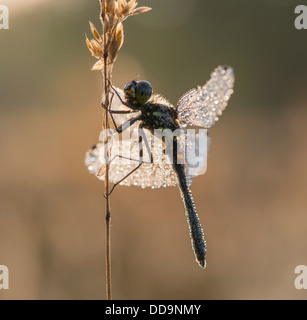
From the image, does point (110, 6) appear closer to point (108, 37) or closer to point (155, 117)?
point (108, 37)

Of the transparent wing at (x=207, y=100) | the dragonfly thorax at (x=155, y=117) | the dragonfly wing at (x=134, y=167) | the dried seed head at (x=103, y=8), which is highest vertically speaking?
the dried seed head at (x=103, y=8)

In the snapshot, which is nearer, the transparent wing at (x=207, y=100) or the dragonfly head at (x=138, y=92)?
the dragonfly head at (x=138, y=92)

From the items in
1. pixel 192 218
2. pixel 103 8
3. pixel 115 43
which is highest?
pixel 103 8

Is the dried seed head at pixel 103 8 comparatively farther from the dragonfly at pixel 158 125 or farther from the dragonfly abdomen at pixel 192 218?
the dragonfly abdomen at pixel 192 218

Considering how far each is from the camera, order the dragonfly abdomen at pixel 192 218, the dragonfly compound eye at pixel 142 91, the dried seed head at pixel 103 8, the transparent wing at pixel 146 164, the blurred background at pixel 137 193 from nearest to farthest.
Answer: the dried seed head at pixel 103 8 → the dragonfly abdomen at pixel 192 218 → the dragonfly compound eye at pixel 142 91 → the transparent wing at pixel 146 164 → the blurred background at pixel 137 193

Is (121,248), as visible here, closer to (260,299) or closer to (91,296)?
(91,296)

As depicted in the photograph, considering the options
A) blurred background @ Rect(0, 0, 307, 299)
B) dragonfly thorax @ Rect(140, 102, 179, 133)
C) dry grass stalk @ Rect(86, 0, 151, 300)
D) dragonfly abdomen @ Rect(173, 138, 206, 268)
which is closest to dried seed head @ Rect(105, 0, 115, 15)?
dry grass stalk @ Rect(86, 0, 151, 300)

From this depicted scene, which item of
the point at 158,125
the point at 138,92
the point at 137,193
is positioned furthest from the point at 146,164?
the point at 137,193

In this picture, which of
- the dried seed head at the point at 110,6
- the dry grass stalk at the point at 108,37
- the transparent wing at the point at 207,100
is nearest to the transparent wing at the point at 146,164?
the transparent wing at the point at 207,100
